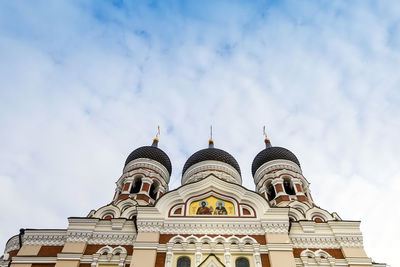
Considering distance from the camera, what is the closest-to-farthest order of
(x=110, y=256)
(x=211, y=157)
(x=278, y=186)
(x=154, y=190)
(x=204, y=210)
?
(x=110, y=256), (x=204, y=210), (x=278, y=186), (x=154, y=190), (x=211, y=157)

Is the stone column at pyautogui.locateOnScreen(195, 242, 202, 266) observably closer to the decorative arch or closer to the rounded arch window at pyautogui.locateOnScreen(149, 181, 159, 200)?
the decorative arch

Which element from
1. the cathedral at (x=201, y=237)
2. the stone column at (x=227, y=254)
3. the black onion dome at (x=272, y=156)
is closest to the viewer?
the stone column at (x=227, y=254)

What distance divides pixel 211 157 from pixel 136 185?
15.6 ft

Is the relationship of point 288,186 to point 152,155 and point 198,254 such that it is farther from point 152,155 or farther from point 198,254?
point 198,254

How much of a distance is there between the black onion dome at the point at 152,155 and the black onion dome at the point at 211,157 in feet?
4.02

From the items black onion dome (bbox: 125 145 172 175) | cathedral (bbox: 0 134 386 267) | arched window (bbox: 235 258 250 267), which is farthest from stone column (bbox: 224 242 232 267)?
black onion dome (bbox: 125 145 172 175)

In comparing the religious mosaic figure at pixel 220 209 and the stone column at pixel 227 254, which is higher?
the religious mosaic figure at pixel 220 209

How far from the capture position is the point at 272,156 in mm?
20047

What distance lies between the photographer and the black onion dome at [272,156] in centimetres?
1991

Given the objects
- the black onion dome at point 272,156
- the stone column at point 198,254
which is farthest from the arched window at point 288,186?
the stone column at point 198,254

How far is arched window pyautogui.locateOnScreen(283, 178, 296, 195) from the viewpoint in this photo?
18170 millimetres

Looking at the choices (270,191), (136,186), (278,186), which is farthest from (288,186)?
(136,186)

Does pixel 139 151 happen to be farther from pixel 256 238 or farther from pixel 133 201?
pixel 256 238

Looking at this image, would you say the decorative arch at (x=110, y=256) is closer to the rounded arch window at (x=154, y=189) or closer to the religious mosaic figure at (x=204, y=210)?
the religious mosaic figure at (x=204, y=210)
